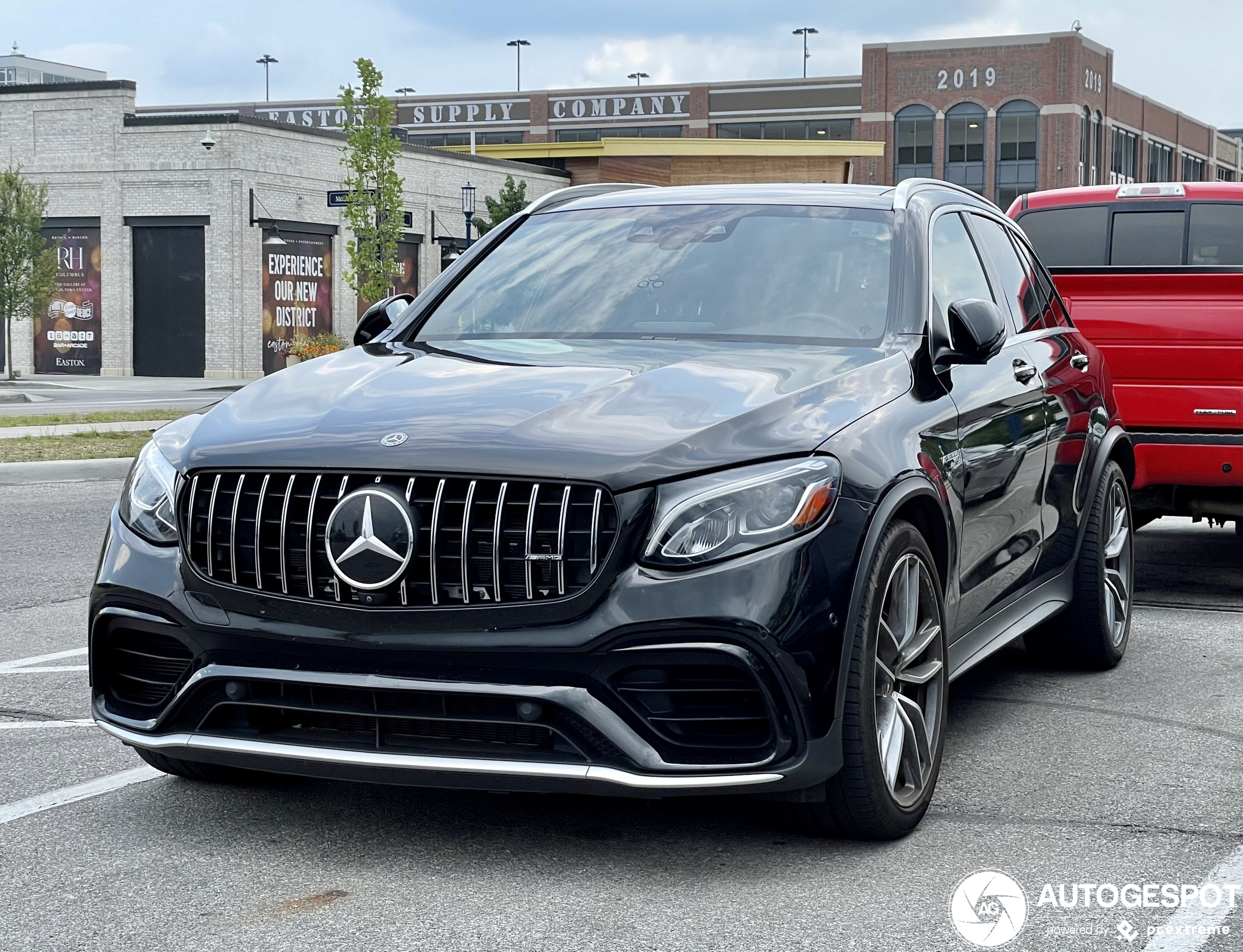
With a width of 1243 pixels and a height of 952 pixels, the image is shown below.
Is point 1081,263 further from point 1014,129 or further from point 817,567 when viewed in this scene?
point 1014,129

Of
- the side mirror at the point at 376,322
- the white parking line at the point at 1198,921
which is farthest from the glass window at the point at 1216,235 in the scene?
the white parking line at the point at 1198,921

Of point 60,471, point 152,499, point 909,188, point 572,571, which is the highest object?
point 909,188

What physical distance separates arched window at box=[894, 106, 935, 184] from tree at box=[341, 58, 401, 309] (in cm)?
4387

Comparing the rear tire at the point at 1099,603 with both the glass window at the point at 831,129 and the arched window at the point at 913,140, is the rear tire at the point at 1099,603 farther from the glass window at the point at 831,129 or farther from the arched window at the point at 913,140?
the glass window at the point at 831,129

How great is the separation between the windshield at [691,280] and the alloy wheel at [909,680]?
878mm

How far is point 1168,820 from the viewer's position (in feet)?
13.9

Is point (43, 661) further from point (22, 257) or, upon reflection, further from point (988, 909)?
point (22, 257)

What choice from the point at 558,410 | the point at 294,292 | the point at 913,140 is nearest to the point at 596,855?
the point at 558,410

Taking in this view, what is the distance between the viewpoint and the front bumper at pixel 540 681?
11.4 feet

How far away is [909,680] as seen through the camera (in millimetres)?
4082

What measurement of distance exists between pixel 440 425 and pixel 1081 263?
643 cm

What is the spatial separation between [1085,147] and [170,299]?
51.4 metres

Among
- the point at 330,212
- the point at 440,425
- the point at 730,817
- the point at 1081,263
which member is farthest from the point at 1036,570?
the point at 330,212

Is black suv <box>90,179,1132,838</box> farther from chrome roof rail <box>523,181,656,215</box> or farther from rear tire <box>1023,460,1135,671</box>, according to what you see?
rear tire <box>1023,460,1135,671</box>
